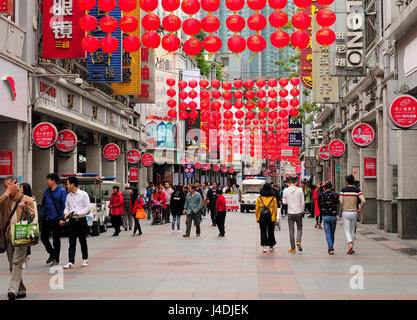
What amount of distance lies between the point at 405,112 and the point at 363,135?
7.54m

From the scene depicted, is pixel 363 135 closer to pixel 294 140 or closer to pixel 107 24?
pixel 107 24

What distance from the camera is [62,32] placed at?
70.3 ft

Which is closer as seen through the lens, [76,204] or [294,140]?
[76,204]

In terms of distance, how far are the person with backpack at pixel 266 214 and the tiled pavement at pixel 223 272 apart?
1.28 ft

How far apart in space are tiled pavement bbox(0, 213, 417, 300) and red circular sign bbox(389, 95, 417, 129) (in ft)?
10.9

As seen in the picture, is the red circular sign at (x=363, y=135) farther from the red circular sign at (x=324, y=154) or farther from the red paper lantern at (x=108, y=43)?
the red circular sign at (x=324, y=154)

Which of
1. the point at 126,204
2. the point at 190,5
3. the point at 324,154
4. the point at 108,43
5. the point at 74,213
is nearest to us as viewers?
the point at 74,213

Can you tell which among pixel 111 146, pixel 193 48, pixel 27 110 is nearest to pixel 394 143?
pixel 193 48

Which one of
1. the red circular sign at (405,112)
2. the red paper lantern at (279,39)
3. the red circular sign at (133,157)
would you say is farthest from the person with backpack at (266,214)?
the red circular sign at (133,157)

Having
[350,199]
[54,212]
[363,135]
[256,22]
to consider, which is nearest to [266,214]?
[350,199]

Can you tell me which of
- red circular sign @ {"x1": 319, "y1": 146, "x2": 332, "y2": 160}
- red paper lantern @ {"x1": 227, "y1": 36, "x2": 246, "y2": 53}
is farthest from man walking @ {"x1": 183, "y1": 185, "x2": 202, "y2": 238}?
red circular sign @ {"x1": 319, "y1": 146, "x2": 332, "y2": 160}

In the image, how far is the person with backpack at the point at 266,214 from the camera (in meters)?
15.9

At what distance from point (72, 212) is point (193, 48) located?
5.45 meters

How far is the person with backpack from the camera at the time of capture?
→ 15.9m
